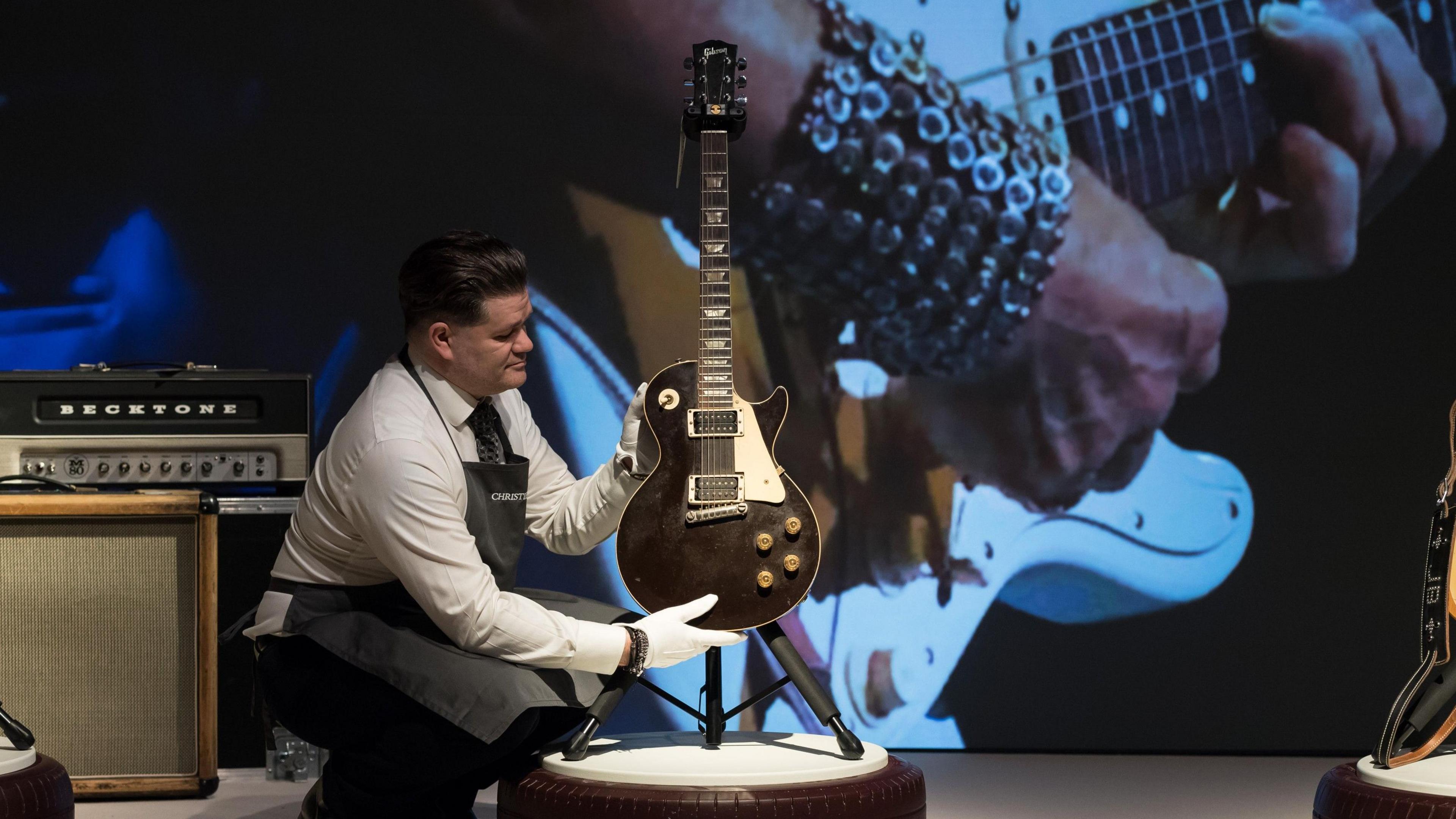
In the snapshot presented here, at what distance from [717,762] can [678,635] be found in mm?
200

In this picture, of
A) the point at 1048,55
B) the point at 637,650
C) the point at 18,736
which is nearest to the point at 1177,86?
the point at 1048,55

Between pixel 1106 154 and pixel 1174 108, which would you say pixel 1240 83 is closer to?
pixel 1174 108

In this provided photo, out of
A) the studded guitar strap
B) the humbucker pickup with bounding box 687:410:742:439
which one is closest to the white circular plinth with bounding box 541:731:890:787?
the humbucker pickup with bounding box 687:410:742:439

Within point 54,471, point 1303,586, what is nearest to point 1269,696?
point 1303,586

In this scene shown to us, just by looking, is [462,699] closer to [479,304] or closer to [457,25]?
[479,304]

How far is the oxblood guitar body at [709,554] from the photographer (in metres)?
2.25

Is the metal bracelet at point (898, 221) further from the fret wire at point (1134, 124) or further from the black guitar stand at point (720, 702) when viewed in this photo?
the black guitar stand at point (720, 702)

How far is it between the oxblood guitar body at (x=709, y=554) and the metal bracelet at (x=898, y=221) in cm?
145

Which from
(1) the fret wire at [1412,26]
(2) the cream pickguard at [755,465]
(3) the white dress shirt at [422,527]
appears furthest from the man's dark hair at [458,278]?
(1) the fret wire at [1412,26]

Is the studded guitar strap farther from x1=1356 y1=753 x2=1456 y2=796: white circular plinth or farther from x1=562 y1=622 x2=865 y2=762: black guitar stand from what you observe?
x1=562 y1=622 x2=865 y2=762: black guitar stand

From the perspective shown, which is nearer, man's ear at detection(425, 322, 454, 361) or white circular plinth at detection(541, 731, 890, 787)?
white circular plinth at detection(541, 731, 890, 787)

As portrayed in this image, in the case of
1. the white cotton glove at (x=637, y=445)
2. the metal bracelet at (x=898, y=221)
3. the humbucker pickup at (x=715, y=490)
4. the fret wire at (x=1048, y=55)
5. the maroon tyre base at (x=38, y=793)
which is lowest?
the maroon tyre base at (x=38, y=793)

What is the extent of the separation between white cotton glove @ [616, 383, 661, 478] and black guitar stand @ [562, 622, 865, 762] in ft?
1.17

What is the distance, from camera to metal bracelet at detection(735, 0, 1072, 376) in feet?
12.0
